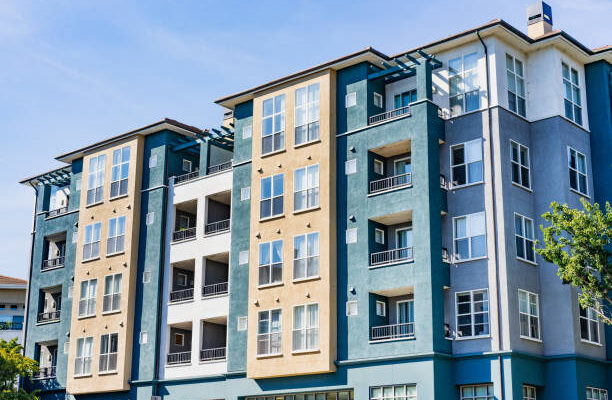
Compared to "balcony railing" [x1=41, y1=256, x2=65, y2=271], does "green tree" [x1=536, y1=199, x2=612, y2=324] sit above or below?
below

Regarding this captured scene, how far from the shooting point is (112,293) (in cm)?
4884

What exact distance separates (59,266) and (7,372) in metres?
6.96

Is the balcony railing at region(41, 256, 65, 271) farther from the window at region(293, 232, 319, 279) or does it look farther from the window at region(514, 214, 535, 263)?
the window at region(514, 214, 535, 263)

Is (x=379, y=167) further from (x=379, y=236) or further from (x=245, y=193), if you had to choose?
(x=245, y=193)

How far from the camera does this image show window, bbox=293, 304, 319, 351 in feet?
129

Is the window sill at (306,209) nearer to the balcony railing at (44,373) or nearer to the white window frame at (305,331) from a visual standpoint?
the white window frame at (305,331)

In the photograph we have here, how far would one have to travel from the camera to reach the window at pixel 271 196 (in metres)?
42.3

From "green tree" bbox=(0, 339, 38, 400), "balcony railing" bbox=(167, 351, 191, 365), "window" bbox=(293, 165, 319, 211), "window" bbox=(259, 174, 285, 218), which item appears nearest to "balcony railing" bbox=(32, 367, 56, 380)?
"green tree" bbox=(0, 339, 38, 400)

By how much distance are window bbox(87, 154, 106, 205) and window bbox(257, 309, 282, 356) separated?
14858 millimetres

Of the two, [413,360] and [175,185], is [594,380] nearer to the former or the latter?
[413,360]

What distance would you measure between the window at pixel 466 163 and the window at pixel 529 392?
28.3ft

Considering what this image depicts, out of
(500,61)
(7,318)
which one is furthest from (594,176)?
(7,318)

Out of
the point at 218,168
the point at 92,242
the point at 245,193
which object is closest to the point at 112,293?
the point at 92,242

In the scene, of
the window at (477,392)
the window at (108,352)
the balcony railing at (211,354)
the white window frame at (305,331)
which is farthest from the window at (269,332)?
the window at (108,352)
